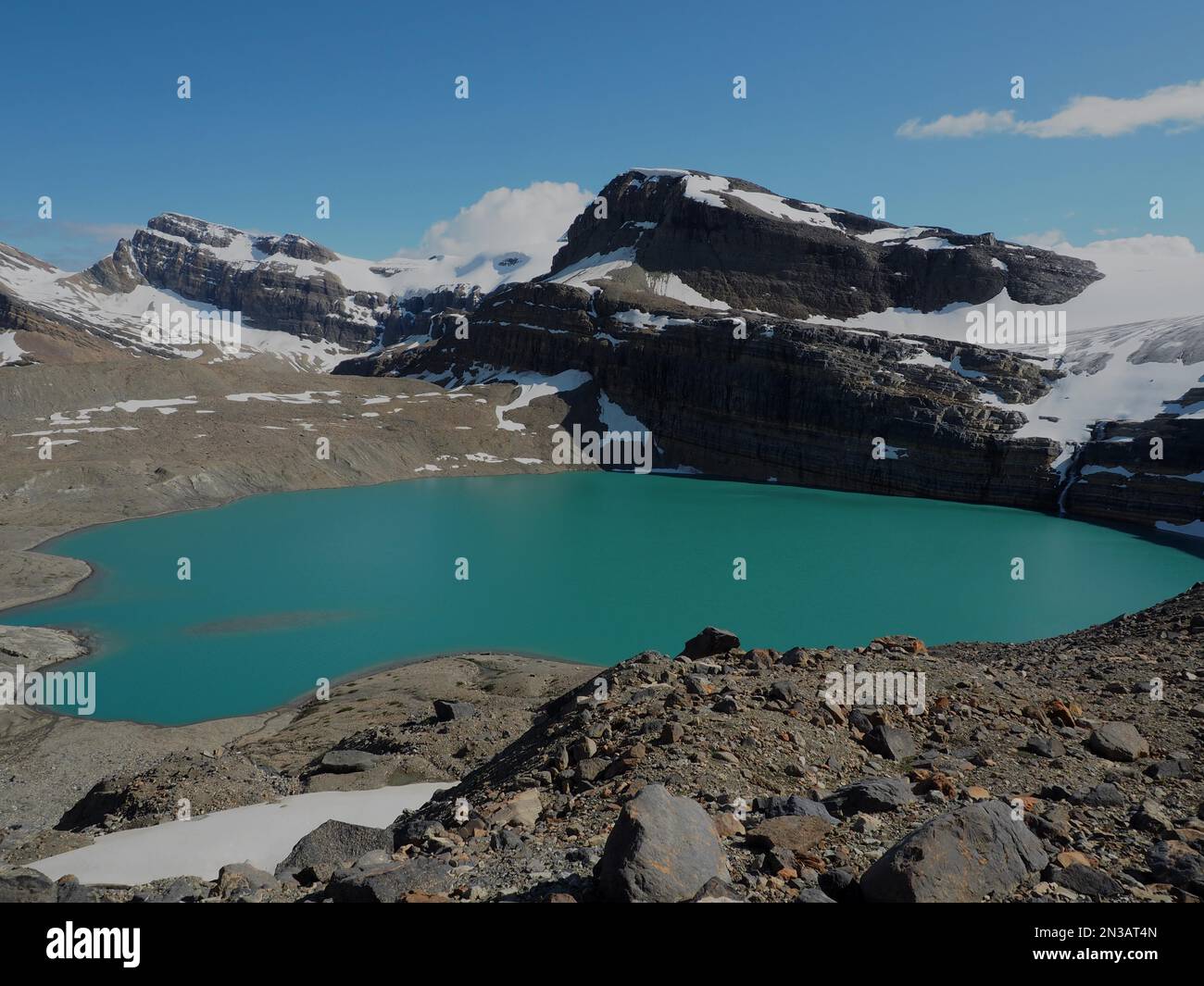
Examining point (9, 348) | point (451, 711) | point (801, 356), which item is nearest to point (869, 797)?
point (451, 711)

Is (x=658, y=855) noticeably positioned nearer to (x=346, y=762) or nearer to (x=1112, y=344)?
(x=346, y=762)

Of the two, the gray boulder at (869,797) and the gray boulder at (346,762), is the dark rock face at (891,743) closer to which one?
the gray boulder at (869,797)

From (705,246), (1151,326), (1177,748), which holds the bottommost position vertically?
(1177,748)

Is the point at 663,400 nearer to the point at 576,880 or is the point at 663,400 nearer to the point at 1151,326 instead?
the point at 1151,326

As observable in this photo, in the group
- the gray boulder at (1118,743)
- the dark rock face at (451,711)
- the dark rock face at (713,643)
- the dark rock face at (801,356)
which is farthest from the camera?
the dark rock face at (801,356)

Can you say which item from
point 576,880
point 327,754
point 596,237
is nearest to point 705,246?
point 596,237

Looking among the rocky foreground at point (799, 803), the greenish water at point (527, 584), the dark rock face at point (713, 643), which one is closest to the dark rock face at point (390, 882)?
the rocky foreground at point (799, 803)
